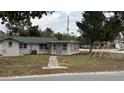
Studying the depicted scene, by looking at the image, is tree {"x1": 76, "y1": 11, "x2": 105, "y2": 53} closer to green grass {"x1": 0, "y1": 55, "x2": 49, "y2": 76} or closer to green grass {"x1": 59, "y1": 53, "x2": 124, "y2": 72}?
green grass {"x1": 59, "y1": 53, "x2": 124, "y2": 72}

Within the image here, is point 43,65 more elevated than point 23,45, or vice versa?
point 23,45

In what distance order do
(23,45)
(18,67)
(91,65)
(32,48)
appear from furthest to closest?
(32,48)
(23,45)
(91,65)
(18,67)

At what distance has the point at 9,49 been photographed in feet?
133

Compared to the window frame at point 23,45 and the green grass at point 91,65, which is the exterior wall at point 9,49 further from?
the green grass at point 91,65

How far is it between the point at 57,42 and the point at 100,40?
21.1 ft

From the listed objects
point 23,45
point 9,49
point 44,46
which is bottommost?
point 9,49

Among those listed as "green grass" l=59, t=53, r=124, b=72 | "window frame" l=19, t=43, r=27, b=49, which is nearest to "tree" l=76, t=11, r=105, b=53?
"window frame" l=19, t=43, r=27, b=49

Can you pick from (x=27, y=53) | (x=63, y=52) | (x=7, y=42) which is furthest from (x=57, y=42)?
(x=7, y=42)

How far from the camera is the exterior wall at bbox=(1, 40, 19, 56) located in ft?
132

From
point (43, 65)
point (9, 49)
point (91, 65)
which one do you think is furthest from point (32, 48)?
point (91, 65)

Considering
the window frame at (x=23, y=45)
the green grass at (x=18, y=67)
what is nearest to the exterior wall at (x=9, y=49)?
the window frame at (x=23, y=45)

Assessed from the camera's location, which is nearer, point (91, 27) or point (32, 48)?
→ point (91, 27)

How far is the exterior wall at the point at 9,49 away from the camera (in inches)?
1582

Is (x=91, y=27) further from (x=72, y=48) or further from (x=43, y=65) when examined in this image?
(x=43, y=65)
